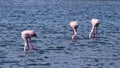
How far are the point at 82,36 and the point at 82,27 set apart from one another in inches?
229

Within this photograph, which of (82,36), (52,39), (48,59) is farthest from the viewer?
(82,36)

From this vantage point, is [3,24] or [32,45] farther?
[3,24]

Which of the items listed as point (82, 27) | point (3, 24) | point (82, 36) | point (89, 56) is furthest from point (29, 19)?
point (89, 56)

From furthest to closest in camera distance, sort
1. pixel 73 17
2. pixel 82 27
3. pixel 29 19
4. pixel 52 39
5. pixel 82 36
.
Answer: pixel 73 17, pixel 29 19, pixel 82 27, pixel 82 36, pixel 52 39

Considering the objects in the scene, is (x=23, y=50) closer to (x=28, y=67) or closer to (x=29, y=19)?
(x=28, y=67)

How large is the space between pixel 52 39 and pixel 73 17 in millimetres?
19651

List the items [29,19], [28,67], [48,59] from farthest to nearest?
1. [29,19]
2. [48,59]
3. [28,67]

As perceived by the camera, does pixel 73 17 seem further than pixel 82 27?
Yes

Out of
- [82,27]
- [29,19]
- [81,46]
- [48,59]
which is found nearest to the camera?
[48,59]

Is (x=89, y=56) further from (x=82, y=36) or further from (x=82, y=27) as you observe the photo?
(x=82, y=27)

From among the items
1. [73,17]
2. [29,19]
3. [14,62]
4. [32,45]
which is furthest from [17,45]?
[73,17]

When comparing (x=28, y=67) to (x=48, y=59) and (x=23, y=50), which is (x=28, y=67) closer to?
(x=48, y=59)

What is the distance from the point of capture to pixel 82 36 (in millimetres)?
35500

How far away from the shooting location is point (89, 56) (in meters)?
27.0
